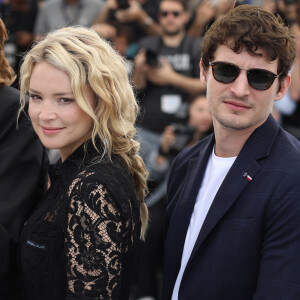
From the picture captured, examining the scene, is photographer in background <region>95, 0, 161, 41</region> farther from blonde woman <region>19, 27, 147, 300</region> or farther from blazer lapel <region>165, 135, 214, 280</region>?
blonde woman <region>19, 27, 147, 300</region>

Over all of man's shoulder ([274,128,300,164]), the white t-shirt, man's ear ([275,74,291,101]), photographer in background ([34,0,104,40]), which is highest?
photographer in background ([34,0,104,40])

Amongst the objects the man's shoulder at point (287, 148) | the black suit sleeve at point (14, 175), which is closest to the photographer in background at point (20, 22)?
the black suit sleeve at point (14, 175)

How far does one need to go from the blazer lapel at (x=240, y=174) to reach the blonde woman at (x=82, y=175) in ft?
1.03

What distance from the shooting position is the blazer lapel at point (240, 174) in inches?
91.3

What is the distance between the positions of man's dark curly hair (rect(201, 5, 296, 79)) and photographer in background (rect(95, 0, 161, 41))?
417 cm

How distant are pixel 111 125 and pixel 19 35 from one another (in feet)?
16.6

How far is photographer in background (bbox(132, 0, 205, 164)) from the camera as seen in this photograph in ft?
18.0

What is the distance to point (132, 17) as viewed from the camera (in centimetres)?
664

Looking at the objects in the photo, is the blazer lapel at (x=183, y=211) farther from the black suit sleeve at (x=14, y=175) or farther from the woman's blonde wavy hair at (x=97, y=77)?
the black suit sleeve at (x=14, y=175)

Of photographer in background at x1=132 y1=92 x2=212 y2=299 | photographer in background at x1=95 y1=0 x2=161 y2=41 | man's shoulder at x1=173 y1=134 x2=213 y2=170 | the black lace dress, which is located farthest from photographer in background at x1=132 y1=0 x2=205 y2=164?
the black lace dress

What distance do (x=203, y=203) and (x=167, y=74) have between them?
10.8 feet

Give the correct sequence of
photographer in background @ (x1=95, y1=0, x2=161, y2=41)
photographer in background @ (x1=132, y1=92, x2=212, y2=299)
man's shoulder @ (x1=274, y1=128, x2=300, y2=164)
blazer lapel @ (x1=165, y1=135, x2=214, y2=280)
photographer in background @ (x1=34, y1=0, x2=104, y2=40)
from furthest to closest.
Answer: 1. photographer in background @ (x1=34, y1=0, x2=104, y2=40)
2. photographer in background @ (x1=95, y1=0, x2=161, y2=41)
3. photographer in background @ (x1=132, y1=92, x2=212, y2=299)
4. blazer lapel @ (x1=165, y1=135, x2=214, y2=280)
5. man's shoulder @ (x1=274, y1=128, x2=300, y2=164)

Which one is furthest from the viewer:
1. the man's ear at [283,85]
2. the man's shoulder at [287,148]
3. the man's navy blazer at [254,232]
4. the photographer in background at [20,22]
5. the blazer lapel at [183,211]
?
the photographer in background at [20,22]

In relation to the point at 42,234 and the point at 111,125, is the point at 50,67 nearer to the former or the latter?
the point at 111,125
